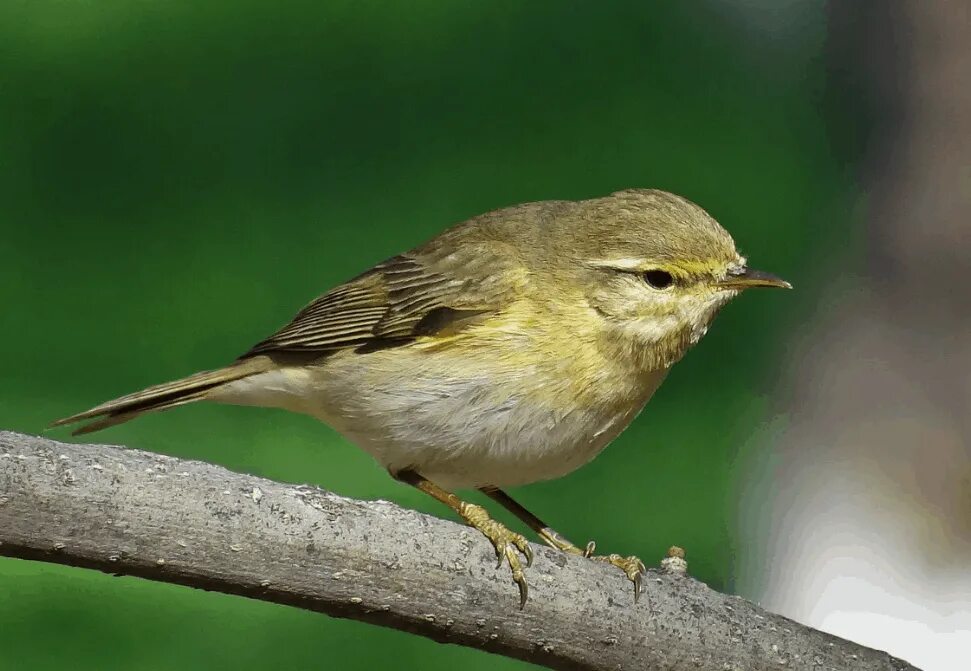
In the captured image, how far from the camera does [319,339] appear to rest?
3.94 meters

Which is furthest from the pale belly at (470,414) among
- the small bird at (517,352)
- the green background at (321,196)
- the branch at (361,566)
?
the green background at (321,196)

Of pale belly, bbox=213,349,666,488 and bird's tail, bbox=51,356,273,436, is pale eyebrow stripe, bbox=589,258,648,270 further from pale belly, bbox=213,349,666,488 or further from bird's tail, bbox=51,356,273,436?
bird's tail, bbox=51,356,273,436

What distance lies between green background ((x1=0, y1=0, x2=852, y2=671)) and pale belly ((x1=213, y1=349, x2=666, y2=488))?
2202 mm

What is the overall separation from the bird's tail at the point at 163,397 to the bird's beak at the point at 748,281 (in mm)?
1370

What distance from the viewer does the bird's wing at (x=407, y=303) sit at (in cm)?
376

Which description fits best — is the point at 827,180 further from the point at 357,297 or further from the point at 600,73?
the point at 357,297

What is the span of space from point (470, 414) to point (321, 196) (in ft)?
14.4

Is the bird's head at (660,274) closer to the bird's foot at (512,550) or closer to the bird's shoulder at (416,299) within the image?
the bird's shoulder at (416,299)

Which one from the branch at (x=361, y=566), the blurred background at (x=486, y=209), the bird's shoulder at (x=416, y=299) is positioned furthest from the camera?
the blurred background at (x=486, y=209)

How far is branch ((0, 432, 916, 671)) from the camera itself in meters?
2.65

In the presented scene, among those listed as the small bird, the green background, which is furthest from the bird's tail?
the green background

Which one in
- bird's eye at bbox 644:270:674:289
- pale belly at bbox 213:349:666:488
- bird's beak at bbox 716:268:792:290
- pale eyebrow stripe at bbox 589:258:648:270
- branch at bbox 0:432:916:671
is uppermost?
bird's beak at bbox 716:268:792:290

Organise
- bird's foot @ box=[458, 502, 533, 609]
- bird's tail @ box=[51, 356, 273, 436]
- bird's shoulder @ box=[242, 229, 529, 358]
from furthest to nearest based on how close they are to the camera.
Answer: bird's shoulder @ box=[242, 229, 529, 358] < bird's tail @ box=[51, 356, 273, 436] < bird's foot @ box=[458, 502, 533, 609]

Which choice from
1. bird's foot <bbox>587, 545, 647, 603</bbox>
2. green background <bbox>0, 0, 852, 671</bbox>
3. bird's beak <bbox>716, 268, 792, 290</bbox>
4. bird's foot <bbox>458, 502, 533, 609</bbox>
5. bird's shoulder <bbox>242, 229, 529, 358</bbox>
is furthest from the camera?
green background <bbox>0, 0, 852, 671</bbox>
